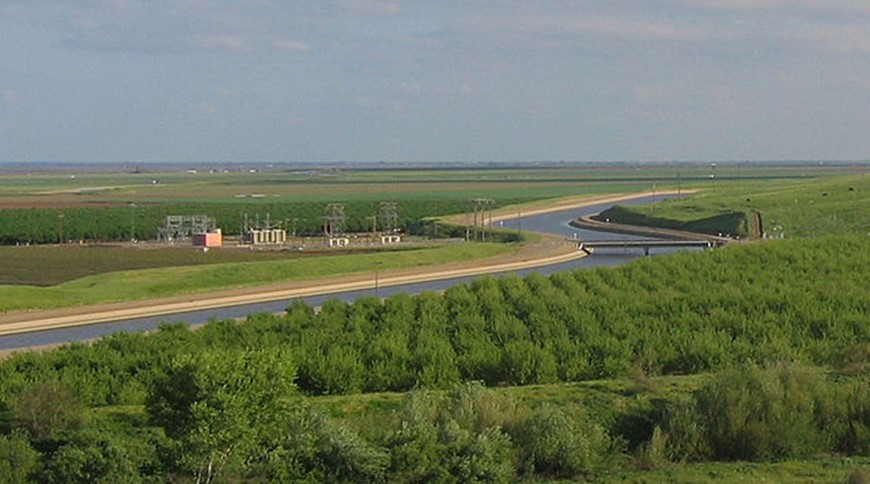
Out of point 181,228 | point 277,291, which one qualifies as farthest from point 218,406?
point 181,228

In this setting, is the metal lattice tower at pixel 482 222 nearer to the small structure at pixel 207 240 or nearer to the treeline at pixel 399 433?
the small structure at pixel 207 240

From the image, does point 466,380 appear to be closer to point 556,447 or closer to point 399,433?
point 556,447

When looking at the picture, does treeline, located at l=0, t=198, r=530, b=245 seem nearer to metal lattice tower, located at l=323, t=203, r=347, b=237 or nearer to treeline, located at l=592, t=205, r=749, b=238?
metal lattice tower, located at l=323, t=203, r=347, b=237

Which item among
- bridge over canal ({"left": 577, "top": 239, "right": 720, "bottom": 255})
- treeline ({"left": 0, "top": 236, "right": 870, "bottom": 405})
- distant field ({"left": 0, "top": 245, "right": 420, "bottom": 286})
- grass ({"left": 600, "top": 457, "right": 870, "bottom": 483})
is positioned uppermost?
treeline ({"left": 0, "top": 236, "right": 870, "bottom": 405})

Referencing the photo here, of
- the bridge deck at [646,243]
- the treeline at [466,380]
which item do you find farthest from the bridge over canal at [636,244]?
the treeline at [466,380]

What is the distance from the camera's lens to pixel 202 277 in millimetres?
59375

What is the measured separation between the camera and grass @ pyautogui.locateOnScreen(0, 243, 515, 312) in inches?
1996

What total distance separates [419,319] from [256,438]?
49.8 ft

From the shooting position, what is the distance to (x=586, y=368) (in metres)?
27.5

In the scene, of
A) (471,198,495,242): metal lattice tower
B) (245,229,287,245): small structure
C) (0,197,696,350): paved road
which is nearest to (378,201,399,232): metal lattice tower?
(471,198,495,242): metal lattice tower

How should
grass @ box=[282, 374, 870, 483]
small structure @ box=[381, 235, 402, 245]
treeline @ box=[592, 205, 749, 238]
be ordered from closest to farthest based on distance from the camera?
grass @ box=[282, 374, 870, 483], small structure @ box=[381, 235, 402, 245], treeline @ box=[592, 205, 749, 238]

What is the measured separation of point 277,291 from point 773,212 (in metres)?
55.3

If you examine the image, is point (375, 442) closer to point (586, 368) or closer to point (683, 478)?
point (683, 478)

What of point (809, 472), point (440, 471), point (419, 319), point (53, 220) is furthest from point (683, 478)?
point (53, 220)
